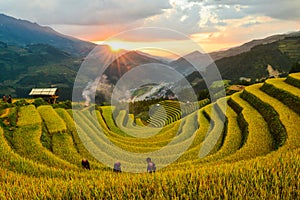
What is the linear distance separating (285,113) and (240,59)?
187352mm

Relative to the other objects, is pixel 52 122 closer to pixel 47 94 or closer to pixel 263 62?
pixel 47 94

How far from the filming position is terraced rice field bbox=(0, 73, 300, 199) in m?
7.28

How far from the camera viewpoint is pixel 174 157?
58.0 feet

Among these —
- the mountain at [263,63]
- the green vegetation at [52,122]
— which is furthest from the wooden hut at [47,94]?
the mountain at [263,63]

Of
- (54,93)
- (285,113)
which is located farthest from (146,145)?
(54,93)

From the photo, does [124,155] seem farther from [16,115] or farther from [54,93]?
[54,93]

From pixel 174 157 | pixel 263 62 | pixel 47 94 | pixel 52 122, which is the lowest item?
pixel 174 157

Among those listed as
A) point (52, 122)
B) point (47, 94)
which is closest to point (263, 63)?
point (47, 94)

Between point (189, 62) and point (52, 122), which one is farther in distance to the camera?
point (52, 122)

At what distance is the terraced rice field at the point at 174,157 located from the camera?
7.28m

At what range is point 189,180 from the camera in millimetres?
7773

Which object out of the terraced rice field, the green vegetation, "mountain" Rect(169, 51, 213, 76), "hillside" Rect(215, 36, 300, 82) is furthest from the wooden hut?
"hillside" Rect(215, 36, 300, 82)

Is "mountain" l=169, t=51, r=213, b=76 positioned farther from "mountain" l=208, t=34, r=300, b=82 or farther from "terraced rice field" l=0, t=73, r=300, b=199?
"mountain" l=208, t=34, r=300, b=82

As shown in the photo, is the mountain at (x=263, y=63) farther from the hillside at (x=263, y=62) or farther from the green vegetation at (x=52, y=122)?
the green vegetation at (x=52, y=122)
